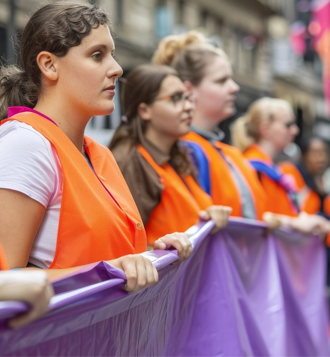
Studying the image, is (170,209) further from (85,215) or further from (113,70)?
(85,215)

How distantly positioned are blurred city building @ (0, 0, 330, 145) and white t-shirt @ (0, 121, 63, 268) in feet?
31.8

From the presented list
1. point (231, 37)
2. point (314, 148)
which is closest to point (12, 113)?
point (314, 148)

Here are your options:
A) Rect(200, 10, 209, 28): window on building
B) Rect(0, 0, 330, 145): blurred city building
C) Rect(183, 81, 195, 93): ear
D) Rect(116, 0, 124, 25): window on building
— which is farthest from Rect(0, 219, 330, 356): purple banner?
Rect(200, 10, 209, 28): window on building

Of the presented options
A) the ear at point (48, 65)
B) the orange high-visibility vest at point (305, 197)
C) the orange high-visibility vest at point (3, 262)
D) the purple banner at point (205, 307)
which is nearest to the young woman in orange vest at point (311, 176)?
the orange high-visibility vest at point (305, 197)

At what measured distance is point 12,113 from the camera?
7.50 ft

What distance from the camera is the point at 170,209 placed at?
356 cm

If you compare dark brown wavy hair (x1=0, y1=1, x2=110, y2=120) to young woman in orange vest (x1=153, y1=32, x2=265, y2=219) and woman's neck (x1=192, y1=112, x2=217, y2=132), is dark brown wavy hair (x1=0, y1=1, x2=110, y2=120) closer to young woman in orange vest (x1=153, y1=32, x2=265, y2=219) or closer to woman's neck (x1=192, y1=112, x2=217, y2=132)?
young woman in orange vest (x1=153, y1=32, x2=265, y2=219)

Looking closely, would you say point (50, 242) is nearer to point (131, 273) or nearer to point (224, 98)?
point (131, 273)

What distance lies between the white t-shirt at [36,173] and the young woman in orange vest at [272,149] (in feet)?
10.2

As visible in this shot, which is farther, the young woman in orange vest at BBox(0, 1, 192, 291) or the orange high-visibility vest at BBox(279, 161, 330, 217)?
the orange high-visibility vest at BBox(279, 161, 330, 217)

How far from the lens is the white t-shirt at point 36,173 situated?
78.4 inches

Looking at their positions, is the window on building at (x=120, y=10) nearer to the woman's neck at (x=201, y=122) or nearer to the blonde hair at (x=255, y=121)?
the blonde hair at (x=255, y=121)

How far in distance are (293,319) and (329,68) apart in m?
13.8

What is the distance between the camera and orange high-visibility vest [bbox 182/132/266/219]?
417 centimetres
